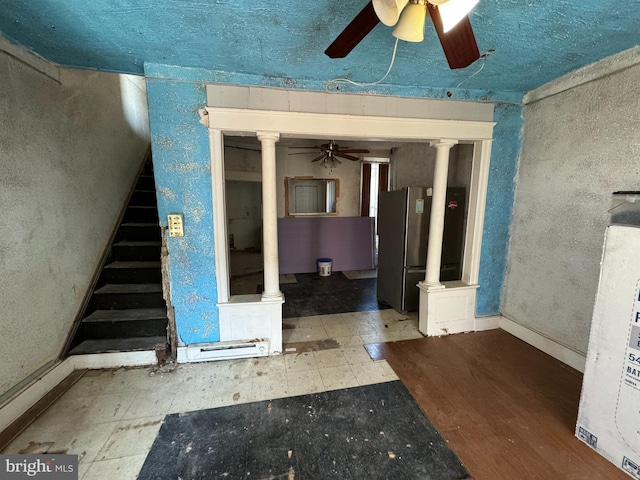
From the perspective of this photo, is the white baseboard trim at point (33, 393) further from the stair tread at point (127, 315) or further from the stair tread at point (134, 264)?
the stair tread at point (134, 264)

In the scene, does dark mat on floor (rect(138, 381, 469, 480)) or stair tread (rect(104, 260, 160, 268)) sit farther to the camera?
stair tread (rect(104, 260, 160, 268))

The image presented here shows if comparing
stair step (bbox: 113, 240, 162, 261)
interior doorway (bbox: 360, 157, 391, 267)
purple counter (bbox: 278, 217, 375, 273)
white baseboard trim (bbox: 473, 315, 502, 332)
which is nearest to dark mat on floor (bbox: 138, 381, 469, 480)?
white baseboard trim (bbox: 473, 315, 502, 332)

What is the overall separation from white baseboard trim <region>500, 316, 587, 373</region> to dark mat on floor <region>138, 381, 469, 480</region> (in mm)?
1438

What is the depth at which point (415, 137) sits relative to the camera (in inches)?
97.1

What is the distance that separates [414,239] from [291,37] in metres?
2.34

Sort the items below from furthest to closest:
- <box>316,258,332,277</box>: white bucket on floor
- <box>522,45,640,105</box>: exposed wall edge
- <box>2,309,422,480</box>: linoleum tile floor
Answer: <box>316,258,332,277</box>: white bucket on floor < <box>522,45,640,105</box>: exposed wall edge < <box>2,309,422,480</box>: linoleum tile floor

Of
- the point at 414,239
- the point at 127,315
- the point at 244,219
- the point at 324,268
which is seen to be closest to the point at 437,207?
the point at 414,239

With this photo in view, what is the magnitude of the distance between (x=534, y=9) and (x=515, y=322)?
2637 millimetres

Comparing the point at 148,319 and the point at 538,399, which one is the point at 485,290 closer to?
the point at 538,399

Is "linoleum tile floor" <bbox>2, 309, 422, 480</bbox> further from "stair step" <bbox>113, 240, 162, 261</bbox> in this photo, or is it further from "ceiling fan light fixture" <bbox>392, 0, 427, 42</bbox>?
"ceiling fan light fixture" <bbox>392, 0, 427, 42</bbox>

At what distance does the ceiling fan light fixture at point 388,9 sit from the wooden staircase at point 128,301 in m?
2.66

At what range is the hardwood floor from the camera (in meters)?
1.44

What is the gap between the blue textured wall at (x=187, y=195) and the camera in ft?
6.70

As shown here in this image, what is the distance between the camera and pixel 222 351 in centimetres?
234
